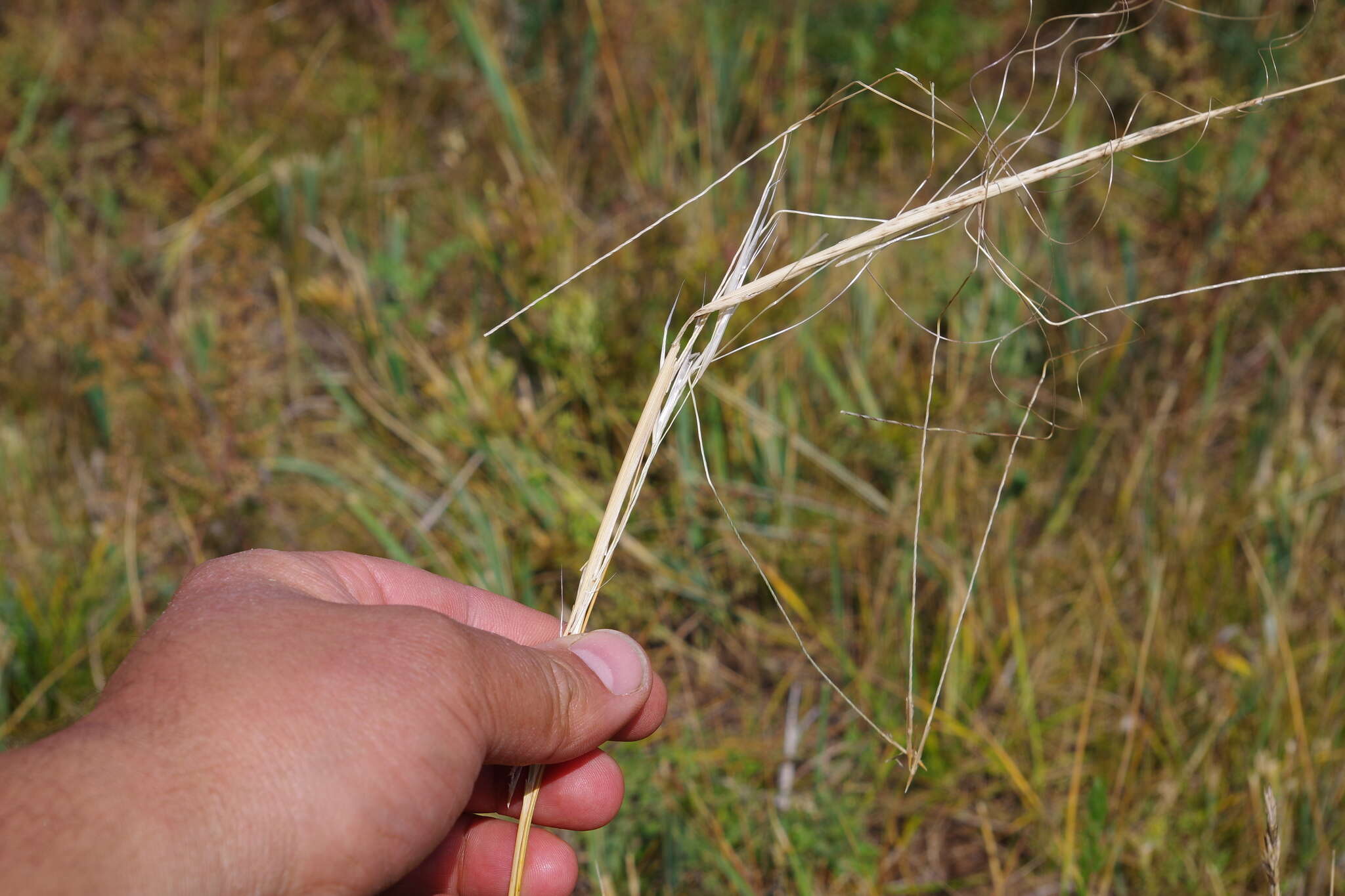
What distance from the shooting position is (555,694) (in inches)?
40.4

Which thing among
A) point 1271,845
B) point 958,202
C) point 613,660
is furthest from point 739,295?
point 1271,845

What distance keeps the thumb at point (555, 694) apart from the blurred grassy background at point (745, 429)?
35cm

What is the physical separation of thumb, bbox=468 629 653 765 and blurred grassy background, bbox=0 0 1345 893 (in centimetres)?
35

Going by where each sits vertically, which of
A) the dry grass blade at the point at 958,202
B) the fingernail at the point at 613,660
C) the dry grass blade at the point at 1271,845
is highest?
the dry grass blade at the point at 958,202

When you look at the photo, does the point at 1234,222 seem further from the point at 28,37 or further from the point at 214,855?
the point at 28,37

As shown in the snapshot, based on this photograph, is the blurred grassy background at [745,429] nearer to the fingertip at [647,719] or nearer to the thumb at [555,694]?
the fingertip at [647,719]

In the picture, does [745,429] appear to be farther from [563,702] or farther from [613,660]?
[563,702]

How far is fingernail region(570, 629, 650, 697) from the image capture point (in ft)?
3.67

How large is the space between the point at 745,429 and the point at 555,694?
3.58 feet

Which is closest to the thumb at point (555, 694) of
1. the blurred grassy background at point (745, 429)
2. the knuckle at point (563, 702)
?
the knuckle at point (563, 702)

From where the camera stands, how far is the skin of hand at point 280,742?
0.74 m

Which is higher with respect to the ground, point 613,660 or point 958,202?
point 958,202

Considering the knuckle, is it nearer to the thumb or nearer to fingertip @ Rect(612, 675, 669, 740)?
the thumb

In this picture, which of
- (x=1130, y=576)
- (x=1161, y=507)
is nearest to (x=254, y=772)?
(x=1130, y=576)
